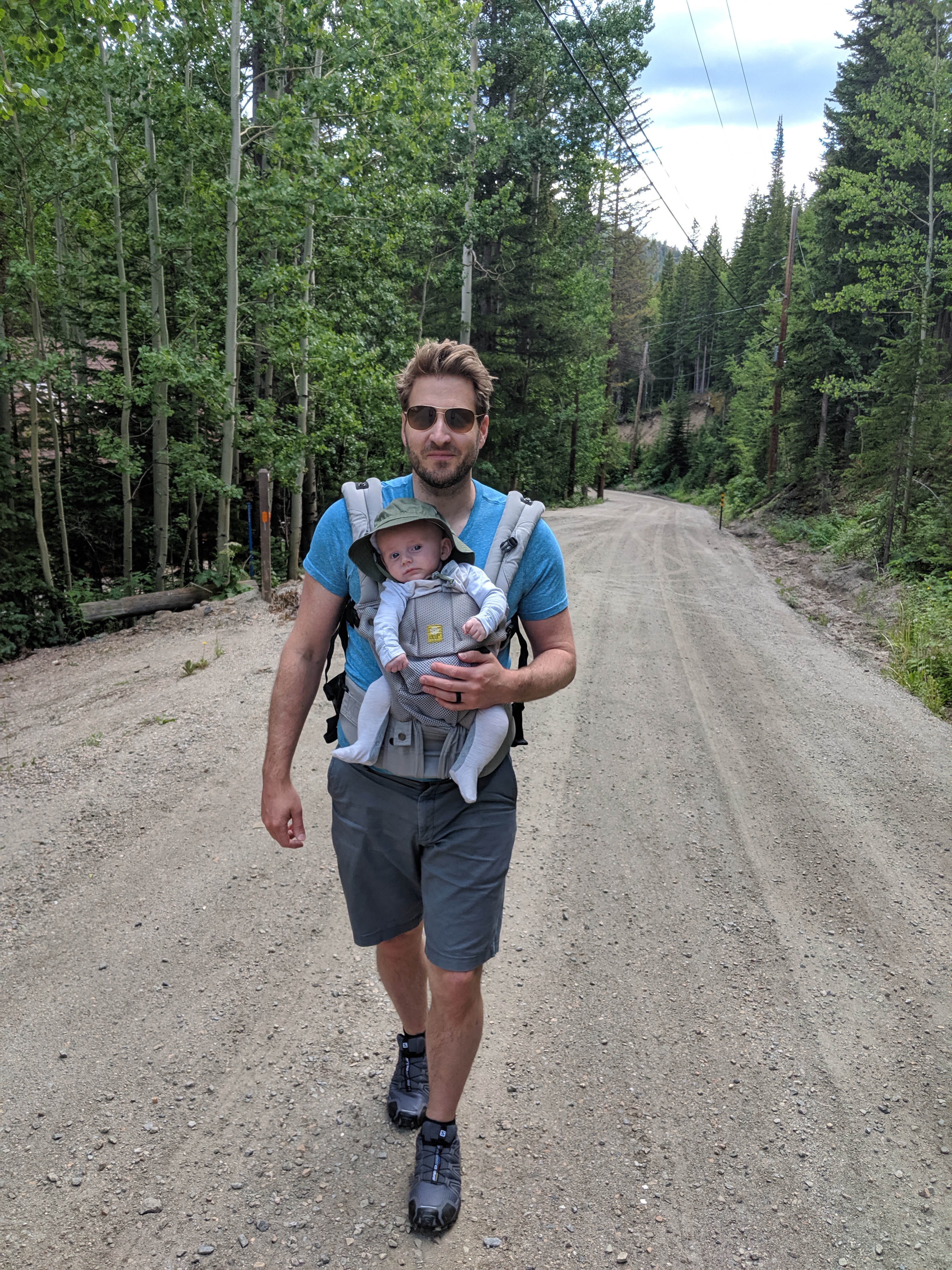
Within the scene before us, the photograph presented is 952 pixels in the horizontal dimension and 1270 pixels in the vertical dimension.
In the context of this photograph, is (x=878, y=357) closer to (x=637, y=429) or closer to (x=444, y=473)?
(x=444, y=473)

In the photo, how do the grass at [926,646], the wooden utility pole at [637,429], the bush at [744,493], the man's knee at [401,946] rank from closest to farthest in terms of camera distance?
1. the man's knee at [401,946]
2. the grass at [926,646]
3. the bush at [744,493]
4. the wooden utility pole at [637,429]

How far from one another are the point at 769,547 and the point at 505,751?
66.6 feet

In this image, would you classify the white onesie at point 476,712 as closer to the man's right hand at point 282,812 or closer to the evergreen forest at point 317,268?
the man's right hand at point 282,812

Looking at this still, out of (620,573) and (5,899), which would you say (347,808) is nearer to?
(5,899)

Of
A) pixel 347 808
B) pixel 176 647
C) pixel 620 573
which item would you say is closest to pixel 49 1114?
pixel 347 808

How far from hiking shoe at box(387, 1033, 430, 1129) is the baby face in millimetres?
1580

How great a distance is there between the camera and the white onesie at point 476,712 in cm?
192

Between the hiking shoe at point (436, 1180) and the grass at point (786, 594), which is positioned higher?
the grass at point (786, 594)

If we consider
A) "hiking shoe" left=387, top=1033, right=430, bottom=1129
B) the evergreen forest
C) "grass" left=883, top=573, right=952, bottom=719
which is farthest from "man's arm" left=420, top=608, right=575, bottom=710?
"grass" left=883, top=573, right=952, bottom=719

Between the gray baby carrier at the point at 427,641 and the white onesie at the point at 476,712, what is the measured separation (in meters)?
0.02

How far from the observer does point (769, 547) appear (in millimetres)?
20562

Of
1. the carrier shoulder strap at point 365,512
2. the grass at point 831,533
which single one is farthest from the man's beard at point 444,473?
the grass at point 831,533

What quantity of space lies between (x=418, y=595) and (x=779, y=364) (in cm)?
3190

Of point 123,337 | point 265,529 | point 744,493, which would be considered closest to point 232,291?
point 123,337
